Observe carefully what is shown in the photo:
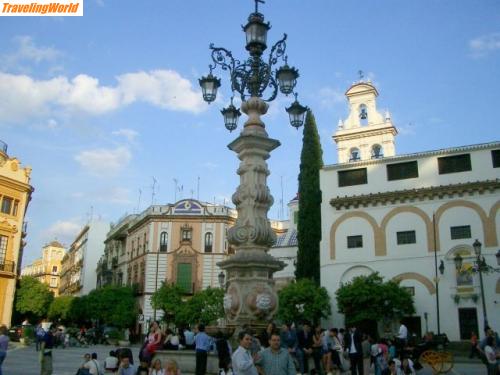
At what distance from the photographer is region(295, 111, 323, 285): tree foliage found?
3616 centimetres

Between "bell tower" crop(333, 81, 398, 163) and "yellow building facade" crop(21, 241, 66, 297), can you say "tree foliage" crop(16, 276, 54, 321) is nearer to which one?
"bell tower" crop(333, 81, 398, 163)

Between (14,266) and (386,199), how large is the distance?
2593 cm

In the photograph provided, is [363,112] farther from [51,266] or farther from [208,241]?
[51,266]

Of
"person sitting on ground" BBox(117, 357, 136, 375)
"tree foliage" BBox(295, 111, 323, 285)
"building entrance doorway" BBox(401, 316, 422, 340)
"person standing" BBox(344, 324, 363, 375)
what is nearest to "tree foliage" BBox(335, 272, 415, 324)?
"building entrance doorway" BBox(401, 316, 422, 340)

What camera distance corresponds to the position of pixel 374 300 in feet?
97.6

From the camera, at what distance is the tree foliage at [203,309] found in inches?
1516

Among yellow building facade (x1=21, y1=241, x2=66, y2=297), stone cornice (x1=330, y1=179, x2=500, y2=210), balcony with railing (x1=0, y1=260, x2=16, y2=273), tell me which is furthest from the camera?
yellow building facade (x1=21, y1=241, x2=66, y2=297)

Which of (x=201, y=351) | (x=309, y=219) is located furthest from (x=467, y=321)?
(x=201, y=351)

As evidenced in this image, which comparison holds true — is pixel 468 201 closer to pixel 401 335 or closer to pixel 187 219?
pixel 401 335

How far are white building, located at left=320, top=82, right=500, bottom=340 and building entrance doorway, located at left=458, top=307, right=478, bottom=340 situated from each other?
0.05 metres

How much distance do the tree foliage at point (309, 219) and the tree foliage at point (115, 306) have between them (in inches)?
707

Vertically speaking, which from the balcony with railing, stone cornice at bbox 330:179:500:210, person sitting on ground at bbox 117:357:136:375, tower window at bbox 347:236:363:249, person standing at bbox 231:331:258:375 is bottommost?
person sitting on ground at bbox 117:357:136:375

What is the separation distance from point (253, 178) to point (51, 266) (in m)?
111

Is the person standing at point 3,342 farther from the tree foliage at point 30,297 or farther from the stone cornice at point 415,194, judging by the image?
the tree foliage at point 30,297
